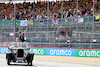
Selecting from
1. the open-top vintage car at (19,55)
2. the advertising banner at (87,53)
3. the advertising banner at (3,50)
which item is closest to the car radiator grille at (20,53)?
the open-top vintage car at (19,55)

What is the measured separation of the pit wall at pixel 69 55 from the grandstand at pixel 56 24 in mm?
795

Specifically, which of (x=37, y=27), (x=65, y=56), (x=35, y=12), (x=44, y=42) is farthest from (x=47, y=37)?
(x=35, y=12)

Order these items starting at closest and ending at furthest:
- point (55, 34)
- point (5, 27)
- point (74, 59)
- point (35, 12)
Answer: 1. point (74, 59)
2. point (55, 34)
3. point (5, 27)
4. point (35, 12)

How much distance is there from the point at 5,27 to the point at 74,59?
13.3m

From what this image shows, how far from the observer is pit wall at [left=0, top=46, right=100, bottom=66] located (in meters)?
18.0

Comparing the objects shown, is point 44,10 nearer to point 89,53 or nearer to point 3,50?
point 3,50

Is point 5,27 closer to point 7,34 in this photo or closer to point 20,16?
point 7,34

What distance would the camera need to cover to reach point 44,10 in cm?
3400

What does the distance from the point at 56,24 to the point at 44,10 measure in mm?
6187

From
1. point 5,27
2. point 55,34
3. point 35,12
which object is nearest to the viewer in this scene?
point 55,34

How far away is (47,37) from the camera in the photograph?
2281 cm

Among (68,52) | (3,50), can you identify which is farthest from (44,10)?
(68,52)

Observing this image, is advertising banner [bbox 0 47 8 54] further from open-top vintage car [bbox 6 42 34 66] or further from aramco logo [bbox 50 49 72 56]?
open-top vintage car [bbox 6 42 34 66]

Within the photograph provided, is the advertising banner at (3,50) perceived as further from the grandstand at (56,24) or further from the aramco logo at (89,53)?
the aramco logo at (89,53)
